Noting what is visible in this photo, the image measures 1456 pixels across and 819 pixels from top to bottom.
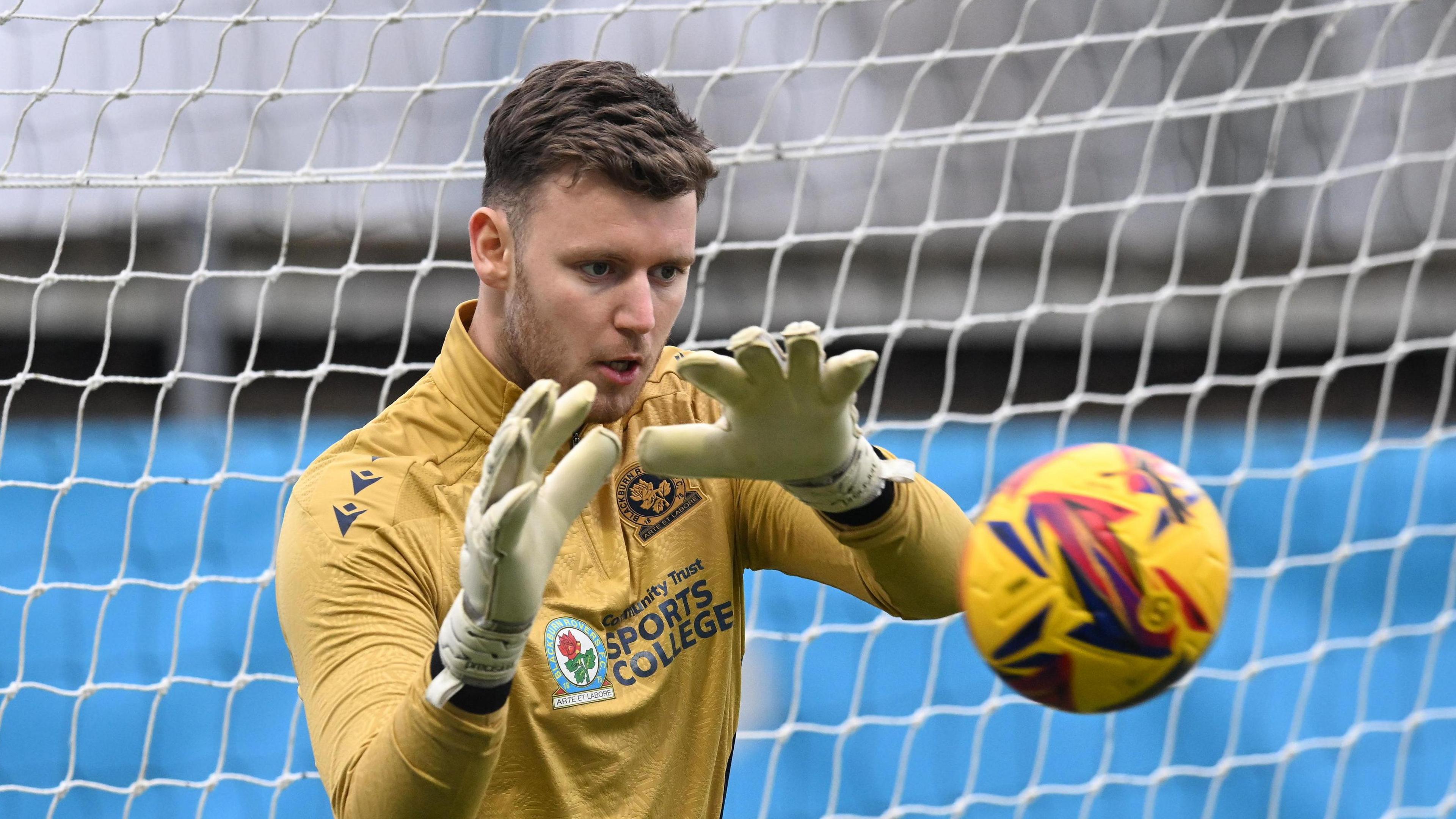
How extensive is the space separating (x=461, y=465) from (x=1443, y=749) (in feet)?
12.7

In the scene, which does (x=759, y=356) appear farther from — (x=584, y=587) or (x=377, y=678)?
(x=377, y=678)

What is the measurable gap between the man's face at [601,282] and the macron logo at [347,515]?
35 cm

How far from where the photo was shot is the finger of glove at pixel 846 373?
68.1 inches

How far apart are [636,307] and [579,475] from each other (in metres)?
0.42

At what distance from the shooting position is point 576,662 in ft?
6.53

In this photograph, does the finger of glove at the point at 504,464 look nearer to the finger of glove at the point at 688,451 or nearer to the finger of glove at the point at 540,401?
the finger of glove at the point at 540,401

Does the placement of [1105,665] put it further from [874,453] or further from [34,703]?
[34,703]

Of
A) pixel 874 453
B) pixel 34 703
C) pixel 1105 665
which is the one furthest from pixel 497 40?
pixel 1105 665

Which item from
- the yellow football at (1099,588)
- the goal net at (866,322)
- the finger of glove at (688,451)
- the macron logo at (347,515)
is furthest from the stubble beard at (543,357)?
the goal net at (866,322)

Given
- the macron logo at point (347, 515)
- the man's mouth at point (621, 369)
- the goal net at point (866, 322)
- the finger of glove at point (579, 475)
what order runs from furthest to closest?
the goal net at point (866, 322), the man's mouth at point (621, 369), the macron logo at point (347, 515), the finger of glove at point (579, 475)

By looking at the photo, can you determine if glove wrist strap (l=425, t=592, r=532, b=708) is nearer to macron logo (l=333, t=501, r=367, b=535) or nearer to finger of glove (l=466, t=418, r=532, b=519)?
finger of glove (l=466, t=418, r=532, b=519)

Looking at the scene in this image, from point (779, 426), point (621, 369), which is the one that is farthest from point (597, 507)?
point (779, 426)

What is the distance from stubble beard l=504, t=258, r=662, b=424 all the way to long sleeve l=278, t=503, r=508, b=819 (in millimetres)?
305

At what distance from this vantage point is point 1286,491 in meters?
4.91
